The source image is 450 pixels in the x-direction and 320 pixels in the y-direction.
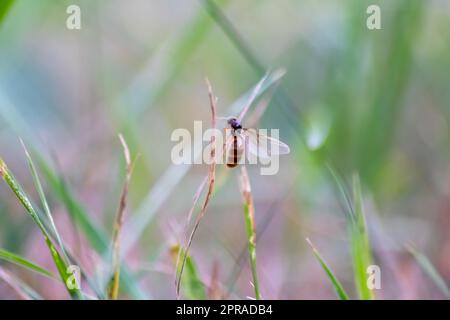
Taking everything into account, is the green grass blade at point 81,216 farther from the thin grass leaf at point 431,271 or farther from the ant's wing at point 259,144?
the thin grass leaf at point 431,271

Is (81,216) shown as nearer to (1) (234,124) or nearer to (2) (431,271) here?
(1) (234,124)

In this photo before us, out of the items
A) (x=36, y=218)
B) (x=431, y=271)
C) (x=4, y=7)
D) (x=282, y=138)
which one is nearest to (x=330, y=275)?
(x=431, y=271)

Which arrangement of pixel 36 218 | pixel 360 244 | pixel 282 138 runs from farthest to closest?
pixel 282 138
pixel 360 244
pixel 36 218

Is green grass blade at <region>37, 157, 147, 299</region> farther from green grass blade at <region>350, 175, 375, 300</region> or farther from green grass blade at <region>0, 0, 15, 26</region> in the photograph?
green grass blade at <region>350, 175, 375, 300</region>
